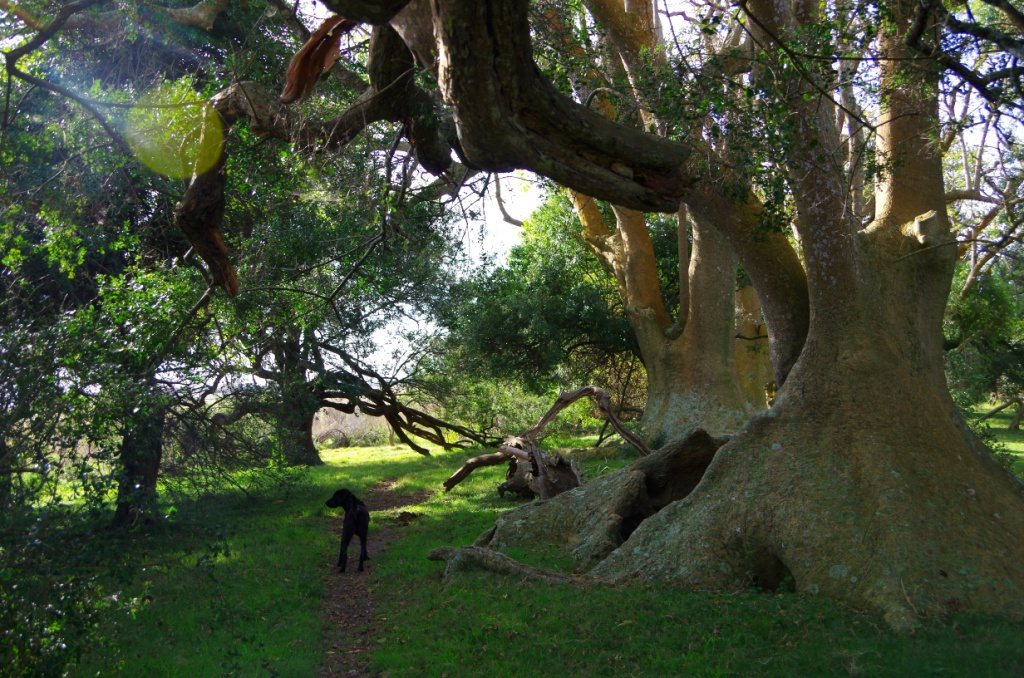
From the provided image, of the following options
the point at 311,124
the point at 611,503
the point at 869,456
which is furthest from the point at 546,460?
the point at 311,124

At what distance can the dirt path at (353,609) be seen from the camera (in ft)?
23.7

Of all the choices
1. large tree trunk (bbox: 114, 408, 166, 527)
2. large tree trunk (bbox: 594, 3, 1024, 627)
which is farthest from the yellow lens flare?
large tree trunk (bbox: 594, 3, 1024, 627)

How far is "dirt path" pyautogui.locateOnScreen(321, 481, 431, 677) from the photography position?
7.23 metres

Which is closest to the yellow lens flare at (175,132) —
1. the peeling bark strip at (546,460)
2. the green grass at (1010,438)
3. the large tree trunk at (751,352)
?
the peeling bark strip at (546,460)

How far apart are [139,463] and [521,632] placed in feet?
15.9

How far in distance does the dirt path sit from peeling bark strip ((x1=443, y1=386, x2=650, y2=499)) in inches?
87.2

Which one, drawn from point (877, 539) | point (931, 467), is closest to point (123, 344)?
point (877, 539)

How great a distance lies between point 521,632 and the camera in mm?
7145

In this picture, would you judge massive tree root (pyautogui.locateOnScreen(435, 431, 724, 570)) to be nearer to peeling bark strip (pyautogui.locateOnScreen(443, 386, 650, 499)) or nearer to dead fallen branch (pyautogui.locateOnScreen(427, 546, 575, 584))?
dead fallen branch (pyautogui.locateOnScreen(427, 546, 575, 584))

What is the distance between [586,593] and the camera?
7965mm

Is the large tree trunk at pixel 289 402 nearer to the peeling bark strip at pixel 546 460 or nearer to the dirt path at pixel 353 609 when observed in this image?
the dirt path at pixel 353 609

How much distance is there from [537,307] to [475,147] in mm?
14944

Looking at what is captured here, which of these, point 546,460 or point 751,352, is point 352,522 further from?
point 751,352

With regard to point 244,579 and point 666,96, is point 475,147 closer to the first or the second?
point 666,96
